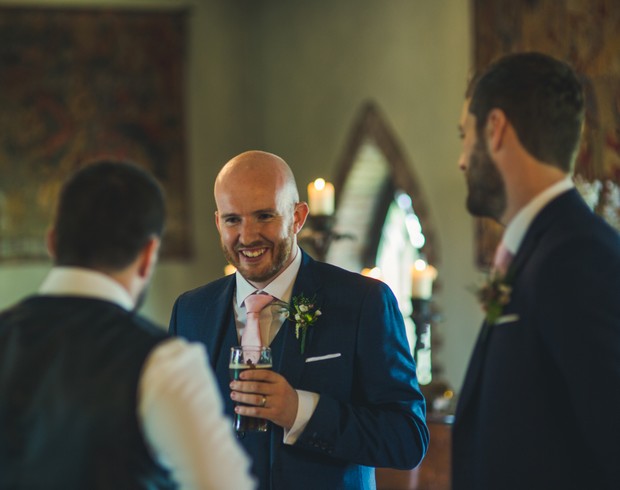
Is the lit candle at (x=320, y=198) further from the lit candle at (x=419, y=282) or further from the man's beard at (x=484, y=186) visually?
the man's beard at (x=484, y=186)

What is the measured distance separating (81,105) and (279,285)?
25.1ft

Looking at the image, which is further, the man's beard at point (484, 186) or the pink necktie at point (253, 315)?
the pink necktie at point (253, 315)

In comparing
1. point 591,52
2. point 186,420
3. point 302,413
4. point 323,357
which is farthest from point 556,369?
point 591,52

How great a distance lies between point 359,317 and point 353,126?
580cm

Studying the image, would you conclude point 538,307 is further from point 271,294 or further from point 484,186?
point 271,294

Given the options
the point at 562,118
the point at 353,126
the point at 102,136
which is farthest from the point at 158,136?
the point at 562,118

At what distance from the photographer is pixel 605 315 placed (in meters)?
2.05

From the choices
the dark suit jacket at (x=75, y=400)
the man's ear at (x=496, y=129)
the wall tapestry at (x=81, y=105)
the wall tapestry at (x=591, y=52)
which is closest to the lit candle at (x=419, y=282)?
the wall tapestry at (x=591, y=52)

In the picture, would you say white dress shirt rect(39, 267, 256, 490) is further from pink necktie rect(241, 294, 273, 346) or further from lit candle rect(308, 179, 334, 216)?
lit candle rect(308, 179, 334, 216)

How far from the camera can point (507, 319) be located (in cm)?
218

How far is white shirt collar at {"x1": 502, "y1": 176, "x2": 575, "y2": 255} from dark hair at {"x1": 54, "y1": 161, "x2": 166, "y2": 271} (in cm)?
83

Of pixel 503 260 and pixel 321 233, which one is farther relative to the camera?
pixel 321 233

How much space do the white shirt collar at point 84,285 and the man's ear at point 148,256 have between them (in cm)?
8

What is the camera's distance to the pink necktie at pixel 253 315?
3.15m
